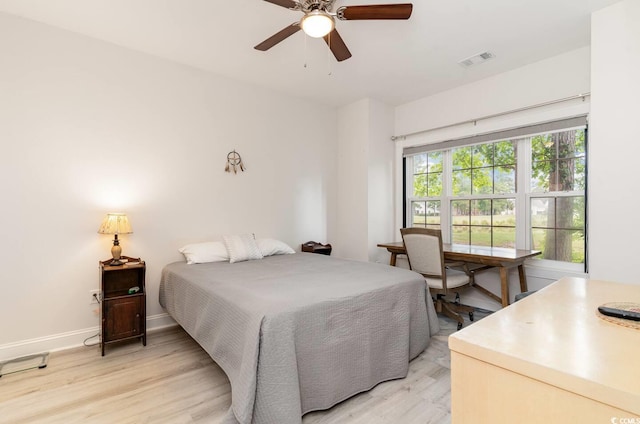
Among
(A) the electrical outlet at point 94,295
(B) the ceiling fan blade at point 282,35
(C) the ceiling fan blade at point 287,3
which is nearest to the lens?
(C) the ceiling fan blade at point 287,3

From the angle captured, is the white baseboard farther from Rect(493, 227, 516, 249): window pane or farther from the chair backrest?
Rect(493, 227, 516, 249): window pane

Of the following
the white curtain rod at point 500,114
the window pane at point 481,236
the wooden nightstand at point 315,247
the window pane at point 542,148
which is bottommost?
the wooden nightstand at point 315,247

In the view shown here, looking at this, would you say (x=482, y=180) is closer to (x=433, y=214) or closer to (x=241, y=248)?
(x=433, y=214)

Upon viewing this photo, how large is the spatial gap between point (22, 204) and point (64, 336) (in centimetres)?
112

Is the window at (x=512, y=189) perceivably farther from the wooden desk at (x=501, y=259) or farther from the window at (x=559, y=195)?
the wooden desk at (x=501, y=259)

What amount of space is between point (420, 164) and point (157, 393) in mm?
3807

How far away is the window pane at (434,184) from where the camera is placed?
4027 millimetres

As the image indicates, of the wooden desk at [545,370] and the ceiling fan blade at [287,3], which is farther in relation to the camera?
the ceiling fan blade at [287,3]

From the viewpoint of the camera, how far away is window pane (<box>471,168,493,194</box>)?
11.6ft

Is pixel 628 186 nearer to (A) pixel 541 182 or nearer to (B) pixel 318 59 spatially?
(A) pixel 541 182

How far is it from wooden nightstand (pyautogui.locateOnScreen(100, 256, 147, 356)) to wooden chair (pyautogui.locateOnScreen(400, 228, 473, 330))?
2491 millimetres

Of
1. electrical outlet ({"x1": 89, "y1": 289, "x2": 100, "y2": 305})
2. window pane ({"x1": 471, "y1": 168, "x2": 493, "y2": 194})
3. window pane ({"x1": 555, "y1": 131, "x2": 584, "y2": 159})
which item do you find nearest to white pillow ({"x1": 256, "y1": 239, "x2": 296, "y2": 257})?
electrical outlet ({"x1": 89, "y1": 289, "x2": 100, "y2": 305})

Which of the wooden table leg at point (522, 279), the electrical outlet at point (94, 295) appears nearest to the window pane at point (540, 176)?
the wooden table leg at point (522, 279)

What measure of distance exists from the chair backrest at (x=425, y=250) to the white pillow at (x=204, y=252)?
1.85 m
